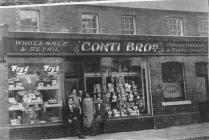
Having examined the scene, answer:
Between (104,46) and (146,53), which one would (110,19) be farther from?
(146,53)

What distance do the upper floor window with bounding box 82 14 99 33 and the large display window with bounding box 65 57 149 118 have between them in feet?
2.00

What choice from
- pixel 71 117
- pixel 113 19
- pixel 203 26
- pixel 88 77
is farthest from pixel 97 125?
pixel 203 26

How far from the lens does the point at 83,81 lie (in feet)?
25.4

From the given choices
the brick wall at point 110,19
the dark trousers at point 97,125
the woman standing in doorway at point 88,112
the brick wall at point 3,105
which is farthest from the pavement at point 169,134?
the brick wall at point 110,19

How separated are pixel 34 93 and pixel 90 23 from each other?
180cm

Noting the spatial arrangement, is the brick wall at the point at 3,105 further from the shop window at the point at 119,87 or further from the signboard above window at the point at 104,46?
the shop window at the point at 119,87

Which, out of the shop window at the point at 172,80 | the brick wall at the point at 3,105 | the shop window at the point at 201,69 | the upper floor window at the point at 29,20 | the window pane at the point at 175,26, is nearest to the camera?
the brick wall at the point at 3,105

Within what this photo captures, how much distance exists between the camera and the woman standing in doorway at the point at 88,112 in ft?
23.9

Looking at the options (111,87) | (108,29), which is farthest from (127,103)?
(108,29)

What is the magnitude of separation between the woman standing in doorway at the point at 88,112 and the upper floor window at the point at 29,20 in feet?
5.47

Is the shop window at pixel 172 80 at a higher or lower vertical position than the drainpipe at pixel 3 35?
lower

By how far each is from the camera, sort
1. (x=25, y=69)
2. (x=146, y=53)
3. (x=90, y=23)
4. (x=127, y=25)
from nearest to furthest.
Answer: (x=25, y=69) < (x=90, y=23) < (x=127, y=25) < (x=146, y=53)

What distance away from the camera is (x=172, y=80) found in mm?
8148

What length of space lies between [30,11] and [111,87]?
2.46 m
